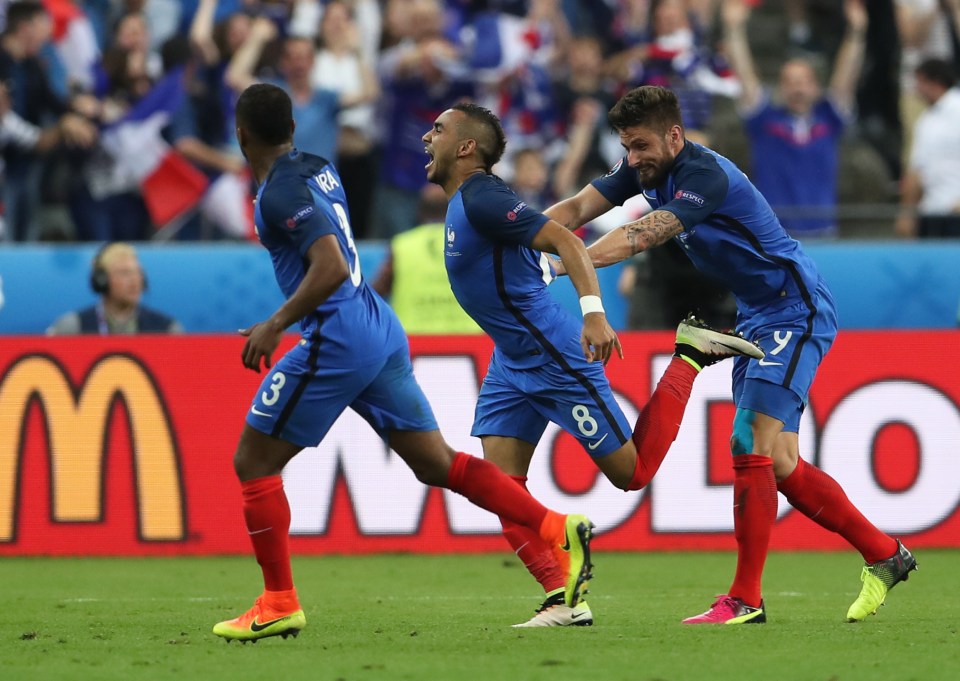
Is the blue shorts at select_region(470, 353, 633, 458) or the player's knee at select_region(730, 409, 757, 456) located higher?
the blue shorts at select_region(470, 353, 633, 458)

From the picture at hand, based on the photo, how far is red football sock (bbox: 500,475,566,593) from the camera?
7.15 meters

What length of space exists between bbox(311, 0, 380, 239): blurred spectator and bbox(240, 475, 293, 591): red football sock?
733cm

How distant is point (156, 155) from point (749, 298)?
710 centimetres

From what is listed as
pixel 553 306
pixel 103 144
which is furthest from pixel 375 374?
pixel 103 144

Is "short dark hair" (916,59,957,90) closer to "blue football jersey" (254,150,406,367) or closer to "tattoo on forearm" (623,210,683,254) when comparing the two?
"tattoo on forearm" (623,210,683,254)

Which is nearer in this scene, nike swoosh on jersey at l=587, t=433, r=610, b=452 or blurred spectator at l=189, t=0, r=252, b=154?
nike swoosh on jersey at l=587, t=433, r=610, b=452

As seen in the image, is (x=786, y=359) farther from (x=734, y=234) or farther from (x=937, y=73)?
(x=937, y=73)

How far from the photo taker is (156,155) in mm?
13203

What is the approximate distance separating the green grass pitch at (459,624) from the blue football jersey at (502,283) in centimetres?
121

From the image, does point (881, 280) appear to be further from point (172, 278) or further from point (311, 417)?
point (311, 417)

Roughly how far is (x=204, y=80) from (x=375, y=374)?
7764mm

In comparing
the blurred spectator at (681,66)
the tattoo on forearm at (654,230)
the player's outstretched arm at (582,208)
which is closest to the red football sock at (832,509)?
the tattoo on forearm at (654,230)

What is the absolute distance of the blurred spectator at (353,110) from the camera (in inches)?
541

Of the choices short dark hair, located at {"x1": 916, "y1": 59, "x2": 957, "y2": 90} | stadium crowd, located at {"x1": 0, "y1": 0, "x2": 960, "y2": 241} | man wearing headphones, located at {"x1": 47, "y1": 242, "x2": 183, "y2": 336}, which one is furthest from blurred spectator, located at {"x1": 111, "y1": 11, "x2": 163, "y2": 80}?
short dark hair, located at {"x1": 916, "y1": 59, "x2": 957, "y2": 90}
